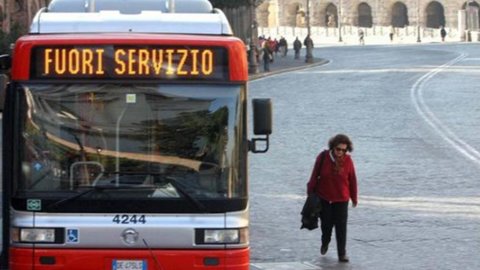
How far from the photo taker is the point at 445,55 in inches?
2936

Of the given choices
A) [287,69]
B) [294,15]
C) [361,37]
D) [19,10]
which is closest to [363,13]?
[294,15]

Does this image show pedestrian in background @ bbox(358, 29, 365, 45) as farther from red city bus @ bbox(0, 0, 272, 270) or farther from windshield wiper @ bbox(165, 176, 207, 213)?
windshield wiper @ bbox(165, 176, 207, 213)

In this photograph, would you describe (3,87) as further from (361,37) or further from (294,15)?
(294,15)

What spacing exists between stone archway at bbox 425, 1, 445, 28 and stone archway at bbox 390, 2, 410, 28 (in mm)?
2270

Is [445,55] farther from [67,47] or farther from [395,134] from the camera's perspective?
[67,47]

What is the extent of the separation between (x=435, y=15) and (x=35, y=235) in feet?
392

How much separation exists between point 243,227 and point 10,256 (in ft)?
5.94

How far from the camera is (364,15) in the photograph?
130 meters

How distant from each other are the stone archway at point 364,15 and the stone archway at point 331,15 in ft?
8.18

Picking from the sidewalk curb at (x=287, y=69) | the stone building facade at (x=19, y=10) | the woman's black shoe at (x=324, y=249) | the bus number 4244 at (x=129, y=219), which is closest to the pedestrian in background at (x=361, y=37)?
the sidewalk curb at (x=287, y=69)

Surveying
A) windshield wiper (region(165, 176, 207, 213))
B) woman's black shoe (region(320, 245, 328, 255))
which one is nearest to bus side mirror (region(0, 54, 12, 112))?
Result: windshield wiper (region(165, 176, 207, 213))

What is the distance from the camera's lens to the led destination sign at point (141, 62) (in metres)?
9.64

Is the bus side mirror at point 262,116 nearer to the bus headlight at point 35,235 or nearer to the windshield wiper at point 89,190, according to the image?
the windshield wiper at point 89,190

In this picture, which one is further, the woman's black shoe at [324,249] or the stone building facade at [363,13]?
the stone building facade at [363,13]
